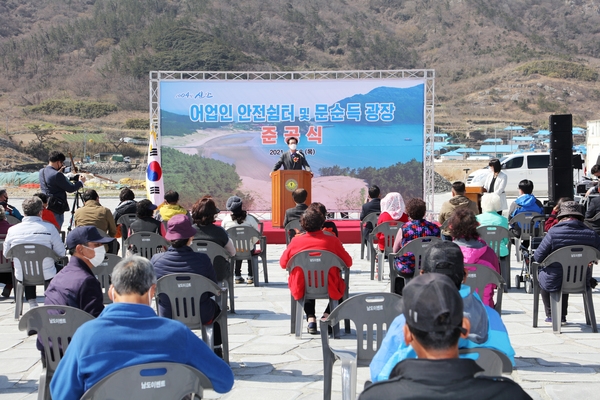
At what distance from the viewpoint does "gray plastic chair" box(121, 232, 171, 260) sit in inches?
317

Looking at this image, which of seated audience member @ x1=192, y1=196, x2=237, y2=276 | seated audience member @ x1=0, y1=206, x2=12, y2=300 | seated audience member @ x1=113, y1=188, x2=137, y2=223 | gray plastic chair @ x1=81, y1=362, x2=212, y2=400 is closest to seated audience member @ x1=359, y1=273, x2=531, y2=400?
gray plastic chair @ x1=81, y1=362, x2=212, y2=400

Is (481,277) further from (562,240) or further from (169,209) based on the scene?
(169,209)

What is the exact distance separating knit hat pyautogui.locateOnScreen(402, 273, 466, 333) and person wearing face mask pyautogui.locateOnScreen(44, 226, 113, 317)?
257 centimetres

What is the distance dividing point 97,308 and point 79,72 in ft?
214

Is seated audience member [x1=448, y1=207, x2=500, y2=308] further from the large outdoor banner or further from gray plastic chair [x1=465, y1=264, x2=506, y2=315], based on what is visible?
the large outdoor banner

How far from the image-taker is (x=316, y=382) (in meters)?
4.95

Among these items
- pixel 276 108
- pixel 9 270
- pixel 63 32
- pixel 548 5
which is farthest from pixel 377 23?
pixel 9 270

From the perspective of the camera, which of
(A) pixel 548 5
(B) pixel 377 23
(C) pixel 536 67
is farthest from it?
(A) pixel 548 5

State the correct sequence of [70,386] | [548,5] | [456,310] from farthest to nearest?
1. [548,5]
2. [70,386]
3. [456,310]

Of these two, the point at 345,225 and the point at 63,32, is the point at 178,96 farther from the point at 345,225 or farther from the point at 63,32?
the point at 63,32

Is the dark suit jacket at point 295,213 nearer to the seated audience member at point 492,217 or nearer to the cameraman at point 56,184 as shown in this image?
the seated audience member at point 492,217

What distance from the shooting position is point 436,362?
198cm

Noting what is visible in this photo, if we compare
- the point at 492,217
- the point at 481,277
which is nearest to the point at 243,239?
the point at 492,217

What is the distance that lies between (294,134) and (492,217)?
28.3ft
